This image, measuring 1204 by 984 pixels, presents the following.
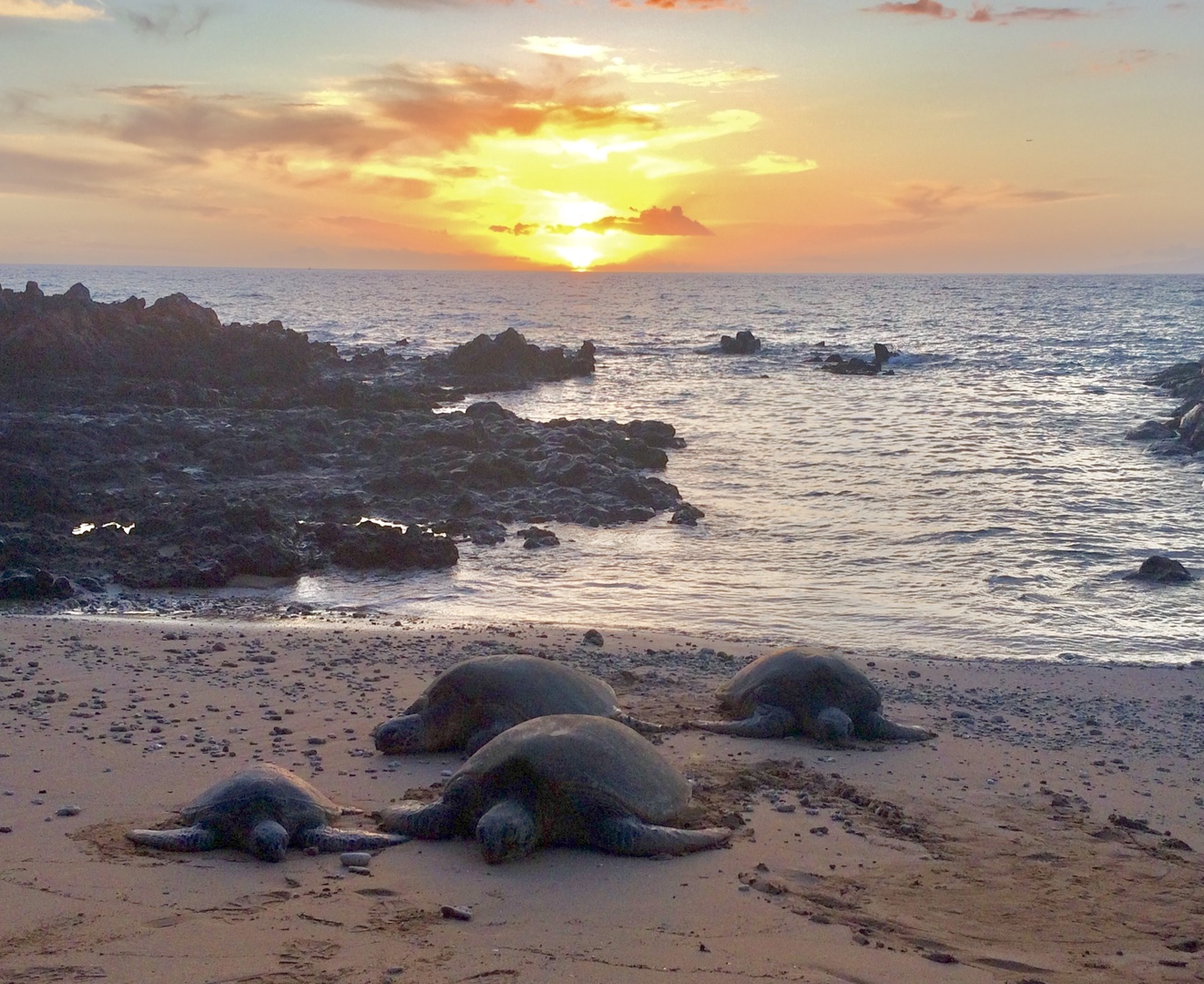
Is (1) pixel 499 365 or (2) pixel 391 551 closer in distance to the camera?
(2) pixel 391 551

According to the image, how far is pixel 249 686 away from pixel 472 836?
3.31 metres

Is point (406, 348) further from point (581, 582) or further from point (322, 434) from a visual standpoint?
point (581, 582)

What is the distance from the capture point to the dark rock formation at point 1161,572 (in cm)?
1385

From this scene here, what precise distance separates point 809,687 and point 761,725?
0.52 meters

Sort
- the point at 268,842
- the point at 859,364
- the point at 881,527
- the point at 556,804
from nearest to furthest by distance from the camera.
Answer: the point at 268,842 → the point at 556,804 → the point at 881,527 → the point at 859,364

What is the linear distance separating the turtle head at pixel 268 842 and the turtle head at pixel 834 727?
399cm

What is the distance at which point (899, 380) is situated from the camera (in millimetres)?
42594

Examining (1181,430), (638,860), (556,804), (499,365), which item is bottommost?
(638,860)

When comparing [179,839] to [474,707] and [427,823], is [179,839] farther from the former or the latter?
[474,707]

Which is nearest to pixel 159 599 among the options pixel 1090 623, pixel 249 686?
pixel 249 686

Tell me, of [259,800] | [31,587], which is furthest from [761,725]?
[31,587]

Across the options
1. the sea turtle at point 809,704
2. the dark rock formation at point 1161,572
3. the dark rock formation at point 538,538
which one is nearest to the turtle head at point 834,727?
the sea turtle at point 809,704

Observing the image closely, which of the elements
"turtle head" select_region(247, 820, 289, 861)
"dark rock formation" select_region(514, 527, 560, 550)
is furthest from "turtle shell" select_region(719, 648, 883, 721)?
"dark rock formation" select_region(514, 527, 560, 550)

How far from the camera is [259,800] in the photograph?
581 cm
